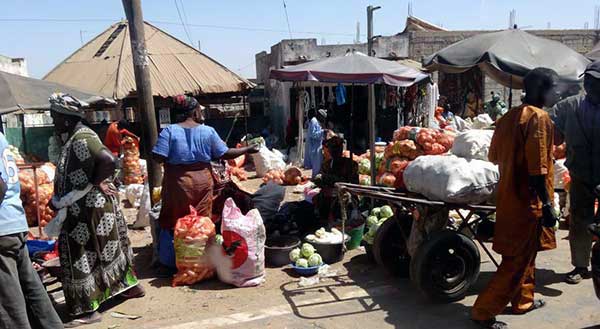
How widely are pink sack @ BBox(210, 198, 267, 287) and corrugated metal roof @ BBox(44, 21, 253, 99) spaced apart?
28.4 feet

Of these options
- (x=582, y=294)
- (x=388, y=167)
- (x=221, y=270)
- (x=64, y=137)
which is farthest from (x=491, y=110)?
(x=64, y=137)

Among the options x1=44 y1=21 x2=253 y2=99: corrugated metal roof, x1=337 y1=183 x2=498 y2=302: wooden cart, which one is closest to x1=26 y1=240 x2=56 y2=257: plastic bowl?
x1=337 y1=183 x2=498 y2=302: wooden cart

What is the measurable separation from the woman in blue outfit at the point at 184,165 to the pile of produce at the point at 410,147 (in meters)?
3.24

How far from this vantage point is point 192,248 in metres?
4.64

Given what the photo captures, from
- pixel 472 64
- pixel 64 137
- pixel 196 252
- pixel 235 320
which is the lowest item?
pixel 235 320

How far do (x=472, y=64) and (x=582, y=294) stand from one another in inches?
139

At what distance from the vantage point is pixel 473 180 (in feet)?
12.7

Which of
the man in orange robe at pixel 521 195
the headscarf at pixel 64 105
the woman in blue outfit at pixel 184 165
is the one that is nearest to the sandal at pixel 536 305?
the man in orange robe at pixel 521 195

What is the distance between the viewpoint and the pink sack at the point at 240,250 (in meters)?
4.57

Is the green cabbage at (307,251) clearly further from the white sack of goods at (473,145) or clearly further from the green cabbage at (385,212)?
the white sack of goods at (473,145)

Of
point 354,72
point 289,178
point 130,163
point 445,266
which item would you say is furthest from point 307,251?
point 130,163

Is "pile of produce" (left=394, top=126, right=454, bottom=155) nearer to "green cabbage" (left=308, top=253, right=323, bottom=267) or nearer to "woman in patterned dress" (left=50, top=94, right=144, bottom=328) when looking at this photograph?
"green cabbage" (left=308, top=253, right=323, bottom=267)

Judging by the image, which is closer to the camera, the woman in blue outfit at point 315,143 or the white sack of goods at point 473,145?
the white sack of goods at point 473,145

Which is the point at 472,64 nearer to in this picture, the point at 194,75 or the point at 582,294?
the point at 582,294
